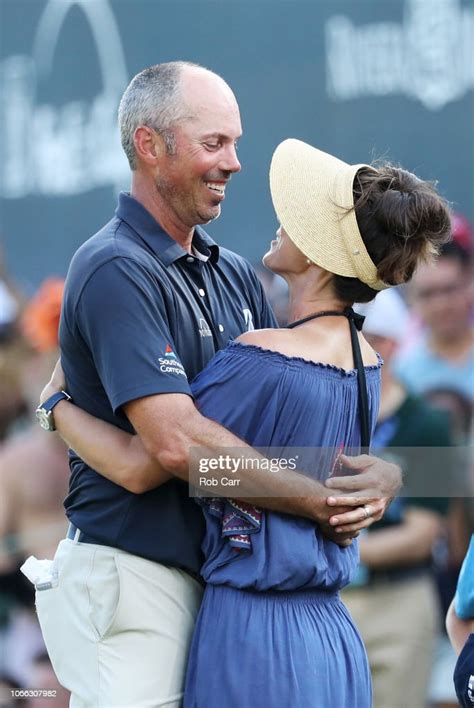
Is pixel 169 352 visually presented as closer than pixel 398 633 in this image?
Yes

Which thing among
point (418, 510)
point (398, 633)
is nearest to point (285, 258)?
point (418, 510)

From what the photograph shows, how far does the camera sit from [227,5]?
18.1ft

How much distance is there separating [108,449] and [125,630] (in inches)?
16.4

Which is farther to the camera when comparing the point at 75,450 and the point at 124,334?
the point at 75,450

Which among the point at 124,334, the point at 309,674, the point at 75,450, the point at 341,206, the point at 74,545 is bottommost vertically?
the point at 309,674

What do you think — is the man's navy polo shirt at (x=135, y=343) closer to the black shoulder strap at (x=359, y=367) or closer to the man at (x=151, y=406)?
the man at (x=151, y=406)

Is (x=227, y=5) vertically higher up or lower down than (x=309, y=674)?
higher up

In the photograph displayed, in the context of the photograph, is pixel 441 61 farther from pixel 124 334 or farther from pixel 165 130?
pixel 124 334

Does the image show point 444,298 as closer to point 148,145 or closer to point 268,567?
point 148,145

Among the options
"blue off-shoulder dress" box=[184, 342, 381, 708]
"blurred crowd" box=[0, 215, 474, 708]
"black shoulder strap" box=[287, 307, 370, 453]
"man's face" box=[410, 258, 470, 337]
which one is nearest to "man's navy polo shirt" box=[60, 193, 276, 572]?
"blue off-shoulder dress" box=[184, 342, 381, 708]

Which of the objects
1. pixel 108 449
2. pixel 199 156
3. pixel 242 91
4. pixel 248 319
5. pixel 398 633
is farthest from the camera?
pixel 242 91

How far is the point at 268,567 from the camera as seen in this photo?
2787 mm

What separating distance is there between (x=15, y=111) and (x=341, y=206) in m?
3.38

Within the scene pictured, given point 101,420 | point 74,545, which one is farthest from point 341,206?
point 74,545
